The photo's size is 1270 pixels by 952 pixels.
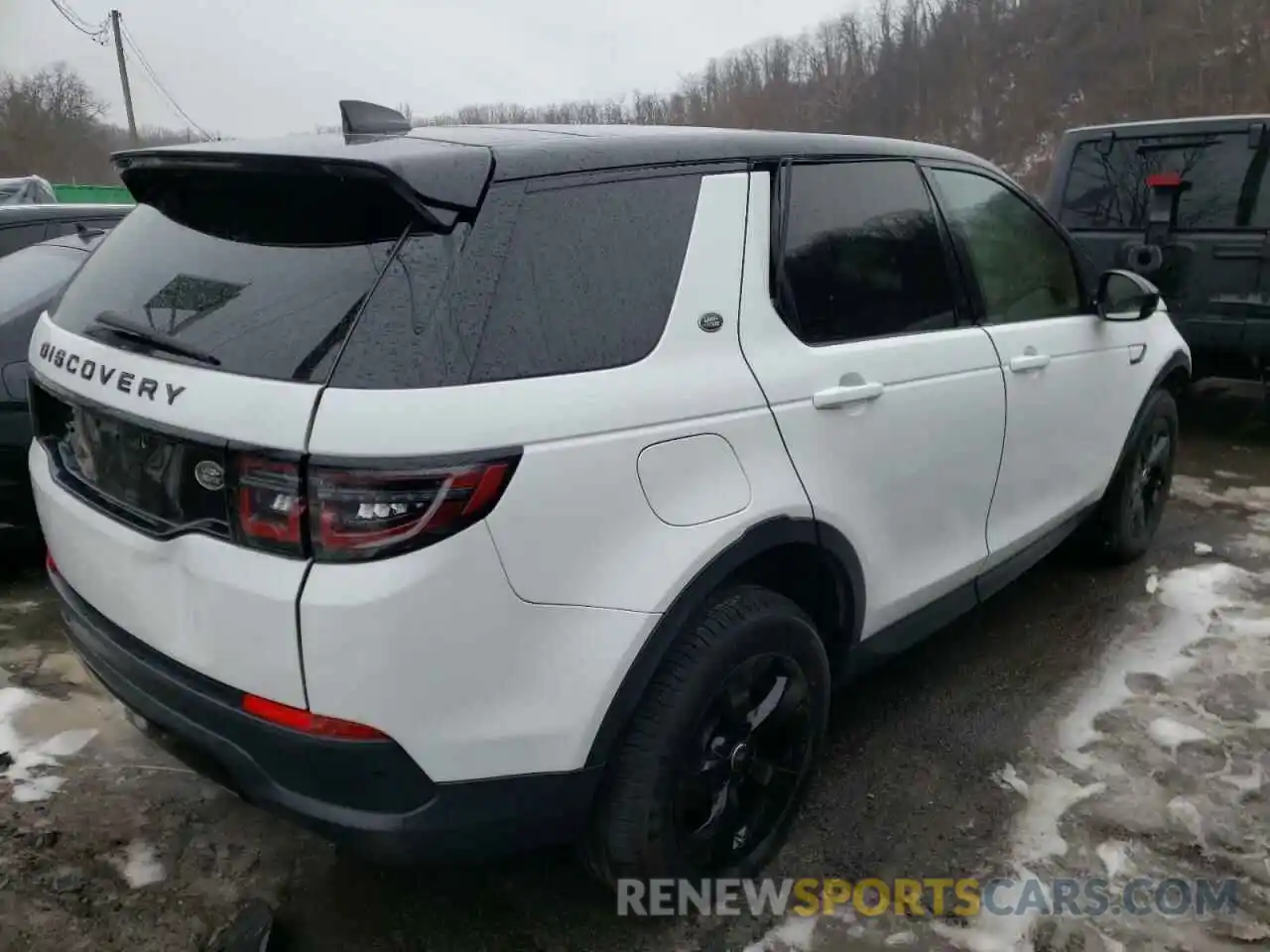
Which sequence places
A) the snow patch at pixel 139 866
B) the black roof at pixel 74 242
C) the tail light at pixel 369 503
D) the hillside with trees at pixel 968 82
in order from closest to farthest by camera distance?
the tail light at pixel 369 503 → the snow patch at pixel 139 866 → the black roof at pixel 74 242 → the hillside with trees at pixel 968 82

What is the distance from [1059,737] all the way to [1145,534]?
1.69m

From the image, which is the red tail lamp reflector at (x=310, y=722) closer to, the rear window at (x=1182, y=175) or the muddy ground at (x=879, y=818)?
the muddy ground at (x=879, y=818)

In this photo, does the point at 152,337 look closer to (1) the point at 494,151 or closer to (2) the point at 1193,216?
(1) the point at 494,151

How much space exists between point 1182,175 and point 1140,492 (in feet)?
9.82

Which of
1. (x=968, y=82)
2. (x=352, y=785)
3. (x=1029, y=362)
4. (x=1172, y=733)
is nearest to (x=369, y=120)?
(x=352, y=785)

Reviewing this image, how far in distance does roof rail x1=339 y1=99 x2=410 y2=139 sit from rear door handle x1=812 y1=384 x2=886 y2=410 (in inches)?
44.2

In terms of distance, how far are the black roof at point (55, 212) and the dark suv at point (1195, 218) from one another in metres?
5.63

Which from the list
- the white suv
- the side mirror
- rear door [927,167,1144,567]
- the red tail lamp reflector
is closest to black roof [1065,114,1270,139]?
the side mirror

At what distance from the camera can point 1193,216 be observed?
5.95 m

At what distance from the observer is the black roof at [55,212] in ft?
16.1

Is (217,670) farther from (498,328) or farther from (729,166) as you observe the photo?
(729,166)

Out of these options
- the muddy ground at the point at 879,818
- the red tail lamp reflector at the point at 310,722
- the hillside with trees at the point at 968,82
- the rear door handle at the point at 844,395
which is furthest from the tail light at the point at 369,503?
the hillside with trees at the point at 968,82

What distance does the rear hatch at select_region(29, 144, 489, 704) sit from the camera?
1.63 meters

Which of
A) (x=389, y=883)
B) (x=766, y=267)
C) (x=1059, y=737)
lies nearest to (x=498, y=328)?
(x=766, y=267)
